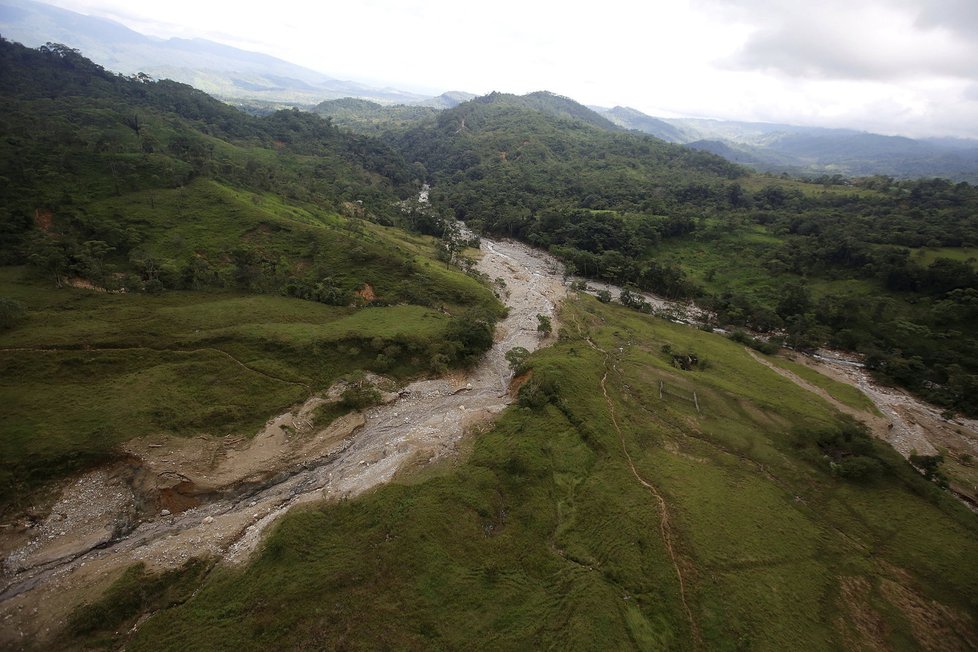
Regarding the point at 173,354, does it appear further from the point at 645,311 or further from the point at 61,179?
the point at 645,311

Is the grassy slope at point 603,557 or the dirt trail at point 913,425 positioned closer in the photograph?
the grassy slope at point 603,557

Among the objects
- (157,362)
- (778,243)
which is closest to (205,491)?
(157,362)

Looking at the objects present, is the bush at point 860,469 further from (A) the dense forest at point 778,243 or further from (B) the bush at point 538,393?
(A) the dense forest at point 778,243

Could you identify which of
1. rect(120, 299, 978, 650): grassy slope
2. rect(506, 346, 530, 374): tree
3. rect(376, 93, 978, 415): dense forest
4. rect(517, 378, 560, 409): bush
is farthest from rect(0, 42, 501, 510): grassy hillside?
rect(376, 93, 978, 415): dense forest

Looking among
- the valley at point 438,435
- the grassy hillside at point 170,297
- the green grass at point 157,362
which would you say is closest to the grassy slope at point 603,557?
the valley at point 438,435

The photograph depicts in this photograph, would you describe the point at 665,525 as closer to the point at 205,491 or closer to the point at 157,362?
the point at 205,491
